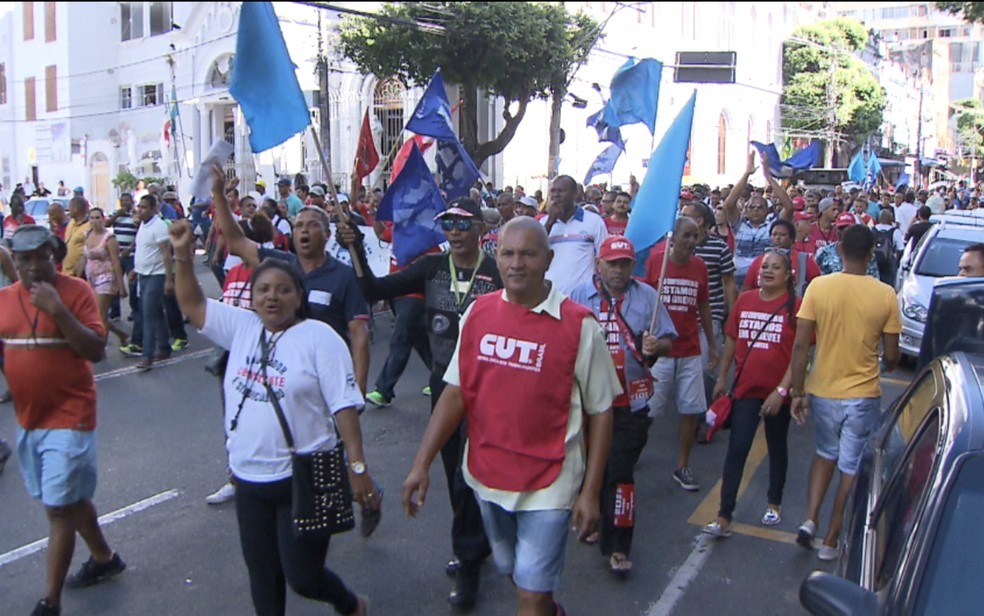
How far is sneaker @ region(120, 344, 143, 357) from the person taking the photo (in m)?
10.3

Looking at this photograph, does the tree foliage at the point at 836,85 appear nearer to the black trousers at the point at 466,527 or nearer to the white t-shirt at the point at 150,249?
the white t-shirt at the point at 150,249

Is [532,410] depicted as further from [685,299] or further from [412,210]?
[412,210]

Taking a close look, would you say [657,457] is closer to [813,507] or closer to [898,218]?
[813,507]

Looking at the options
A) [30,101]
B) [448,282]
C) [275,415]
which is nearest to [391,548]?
[448,282]

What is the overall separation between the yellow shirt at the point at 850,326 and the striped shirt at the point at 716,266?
7.16 feet

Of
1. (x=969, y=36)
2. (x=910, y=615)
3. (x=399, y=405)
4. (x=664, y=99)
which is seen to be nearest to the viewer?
(x=910, y=615)

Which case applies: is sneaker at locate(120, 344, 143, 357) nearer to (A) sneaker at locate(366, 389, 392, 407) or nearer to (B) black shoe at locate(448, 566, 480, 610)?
(A) sneaker at locate(366, 389, 392, 407)

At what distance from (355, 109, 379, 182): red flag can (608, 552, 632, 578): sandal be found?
6459 millimetres

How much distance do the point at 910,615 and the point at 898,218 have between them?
17993 mm

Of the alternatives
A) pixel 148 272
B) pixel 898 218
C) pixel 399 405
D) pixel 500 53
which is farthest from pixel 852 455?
pixel 500 53

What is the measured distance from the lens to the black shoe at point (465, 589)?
431 cm

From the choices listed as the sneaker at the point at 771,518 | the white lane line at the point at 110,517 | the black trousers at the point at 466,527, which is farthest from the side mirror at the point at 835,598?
the white lane line at the point at 110,517

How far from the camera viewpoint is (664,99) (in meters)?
38.8

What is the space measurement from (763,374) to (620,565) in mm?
1356
